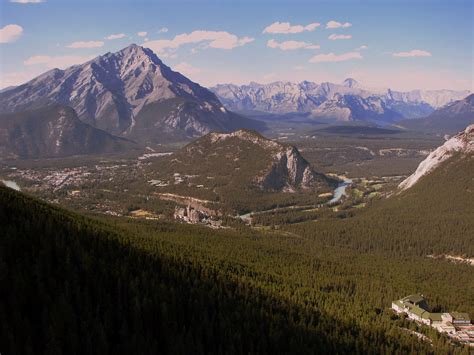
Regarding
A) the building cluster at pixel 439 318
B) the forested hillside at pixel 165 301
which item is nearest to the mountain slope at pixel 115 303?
the forested hillside at pixel 165 301

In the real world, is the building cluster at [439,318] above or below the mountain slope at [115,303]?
below

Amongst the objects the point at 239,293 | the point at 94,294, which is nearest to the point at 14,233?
the point at 94,294

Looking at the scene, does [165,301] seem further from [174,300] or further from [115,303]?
[115,303]

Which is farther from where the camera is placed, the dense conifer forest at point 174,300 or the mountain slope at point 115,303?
the dense conifer forest at point 174,300

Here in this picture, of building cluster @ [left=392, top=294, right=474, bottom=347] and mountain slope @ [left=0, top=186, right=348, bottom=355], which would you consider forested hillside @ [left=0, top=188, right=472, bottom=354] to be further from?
building cluster @ [left=392, top=294, right=474, bottom=347]

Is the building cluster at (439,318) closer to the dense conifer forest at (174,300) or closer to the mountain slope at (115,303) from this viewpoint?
the dense conifer forest at (174,300)

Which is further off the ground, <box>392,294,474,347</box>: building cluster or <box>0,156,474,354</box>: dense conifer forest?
<box>0,156,474,354</box>: dense conifer forest

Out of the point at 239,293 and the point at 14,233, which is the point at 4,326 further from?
the point at 239,293

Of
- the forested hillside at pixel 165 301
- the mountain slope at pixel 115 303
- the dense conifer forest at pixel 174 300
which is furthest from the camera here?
the dense conifer forest at pixel 174 300

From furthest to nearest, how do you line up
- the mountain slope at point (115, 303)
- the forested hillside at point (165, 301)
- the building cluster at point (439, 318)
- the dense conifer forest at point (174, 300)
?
the building cluster at point (439, 318) < the dense conifer forest at point (174, 300) < the forested hillside at point (165, 301) < the mountain slope at point (115, 303)

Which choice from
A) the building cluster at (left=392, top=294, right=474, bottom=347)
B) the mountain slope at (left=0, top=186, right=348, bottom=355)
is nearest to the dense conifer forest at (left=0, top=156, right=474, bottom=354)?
the mountain slope at (left=0, top=186, right=348, bottom=355)
